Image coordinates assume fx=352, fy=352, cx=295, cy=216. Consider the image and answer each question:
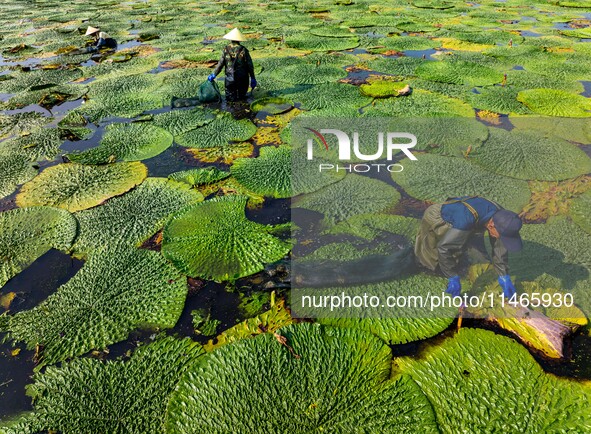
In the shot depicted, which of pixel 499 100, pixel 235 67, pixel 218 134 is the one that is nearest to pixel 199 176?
pixel 218 134

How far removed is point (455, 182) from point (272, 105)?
12.0 ft

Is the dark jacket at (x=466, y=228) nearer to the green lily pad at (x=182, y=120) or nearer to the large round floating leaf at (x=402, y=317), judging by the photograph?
the large round floating leaf at (x=402, y=317)

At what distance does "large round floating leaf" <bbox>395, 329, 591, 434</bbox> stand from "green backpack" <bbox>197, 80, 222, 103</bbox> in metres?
5.71

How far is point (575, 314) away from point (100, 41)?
12.6 metres

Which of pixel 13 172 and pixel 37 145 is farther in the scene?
pixel 37 145

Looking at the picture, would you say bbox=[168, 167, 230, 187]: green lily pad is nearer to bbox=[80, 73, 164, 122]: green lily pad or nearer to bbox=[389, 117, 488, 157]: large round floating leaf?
bbox=[80, 73, 164, 122]: green lily pad

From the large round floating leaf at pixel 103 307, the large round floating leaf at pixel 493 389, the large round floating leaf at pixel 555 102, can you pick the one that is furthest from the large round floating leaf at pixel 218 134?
the large round floating leaf at pixel 555 102

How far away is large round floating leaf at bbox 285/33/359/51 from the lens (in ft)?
32.1

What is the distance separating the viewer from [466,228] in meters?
2.70

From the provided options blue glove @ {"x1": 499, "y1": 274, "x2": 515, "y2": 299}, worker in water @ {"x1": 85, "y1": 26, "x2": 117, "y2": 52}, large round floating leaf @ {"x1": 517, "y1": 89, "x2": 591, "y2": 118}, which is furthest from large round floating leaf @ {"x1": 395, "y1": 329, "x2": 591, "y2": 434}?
worker in water @ {"x1": 85, "y1": 26, "x2": 117, "y2": 52}

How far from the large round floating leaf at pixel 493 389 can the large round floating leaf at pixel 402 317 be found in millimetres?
156

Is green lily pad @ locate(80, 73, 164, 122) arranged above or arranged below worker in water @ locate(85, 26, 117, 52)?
below

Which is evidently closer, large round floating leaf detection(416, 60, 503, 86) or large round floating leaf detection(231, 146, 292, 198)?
large round floating leaf detection(231, 146, 292, 198)

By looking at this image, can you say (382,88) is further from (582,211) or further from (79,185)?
(79,185)
